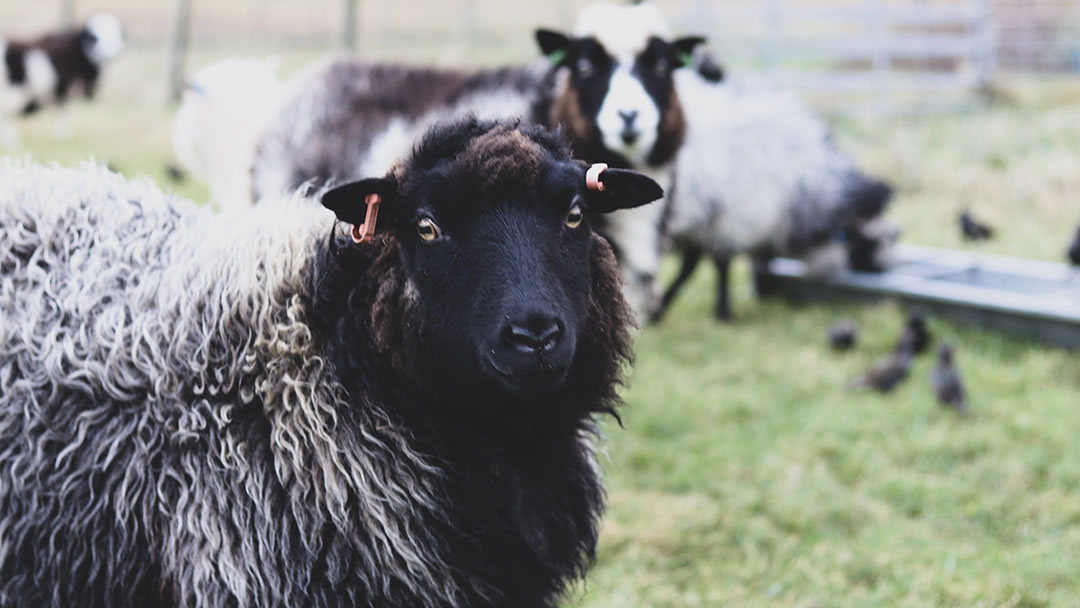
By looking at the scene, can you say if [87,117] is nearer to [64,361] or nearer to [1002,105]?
[1002,105]

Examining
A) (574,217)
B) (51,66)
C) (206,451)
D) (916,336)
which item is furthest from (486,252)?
(51,66)

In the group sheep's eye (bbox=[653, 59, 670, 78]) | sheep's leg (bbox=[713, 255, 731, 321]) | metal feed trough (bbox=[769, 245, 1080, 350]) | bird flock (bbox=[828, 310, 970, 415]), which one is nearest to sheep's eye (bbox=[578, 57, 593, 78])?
sheep's eye (bbox=[653, 59, 670, 78])

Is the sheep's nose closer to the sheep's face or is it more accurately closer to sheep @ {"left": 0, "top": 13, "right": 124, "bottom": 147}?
sheep @ {"left": 0, "top": 13, "right": 124, "bottom": 147}

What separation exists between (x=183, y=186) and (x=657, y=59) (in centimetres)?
817

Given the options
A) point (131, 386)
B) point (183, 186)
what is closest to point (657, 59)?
point (131, 386)

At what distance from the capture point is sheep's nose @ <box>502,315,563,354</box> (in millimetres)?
2516

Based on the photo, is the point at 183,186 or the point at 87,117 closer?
the point at 183,186

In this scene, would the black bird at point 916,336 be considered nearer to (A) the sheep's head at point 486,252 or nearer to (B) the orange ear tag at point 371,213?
(A) the sheep's head at point 486,252

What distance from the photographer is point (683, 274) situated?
26.3 ft

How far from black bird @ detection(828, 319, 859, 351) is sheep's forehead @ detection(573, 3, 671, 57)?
254 cm

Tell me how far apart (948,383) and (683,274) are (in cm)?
263

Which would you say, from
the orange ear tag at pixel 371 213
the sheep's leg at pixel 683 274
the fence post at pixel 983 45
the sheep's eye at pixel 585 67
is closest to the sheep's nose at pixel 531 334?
the orange ear tag at pixel 371 213

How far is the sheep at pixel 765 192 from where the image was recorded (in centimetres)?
723

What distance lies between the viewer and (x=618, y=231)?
5535mm
